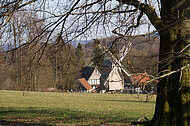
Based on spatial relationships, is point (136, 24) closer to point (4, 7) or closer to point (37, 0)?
point (37, 0)

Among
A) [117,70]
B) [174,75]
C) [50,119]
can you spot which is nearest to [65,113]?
[50,119]

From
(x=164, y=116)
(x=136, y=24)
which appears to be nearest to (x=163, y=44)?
(x=136, y=24)

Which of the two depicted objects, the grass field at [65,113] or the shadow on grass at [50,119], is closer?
the shadow on grass at [50,119]

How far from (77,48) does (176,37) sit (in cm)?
303

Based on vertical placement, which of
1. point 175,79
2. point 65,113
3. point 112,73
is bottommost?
point 65,113

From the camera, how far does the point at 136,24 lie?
20.2 feet

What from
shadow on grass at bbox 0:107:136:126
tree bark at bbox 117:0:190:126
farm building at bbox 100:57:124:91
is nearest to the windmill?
farm building at bbox 100:57:124:91

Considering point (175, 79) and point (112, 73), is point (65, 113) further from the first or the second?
point (175, 79)

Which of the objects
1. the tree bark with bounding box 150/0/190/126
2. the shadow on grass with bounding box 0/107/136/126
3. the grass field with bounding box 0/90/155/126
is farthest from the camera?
the grass field with bounding box 0/90/155/126

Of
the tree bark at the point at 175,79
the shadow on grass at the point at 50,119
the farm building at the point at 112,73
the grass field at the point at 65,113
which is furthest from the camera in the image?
the grass field at the point at 65,113

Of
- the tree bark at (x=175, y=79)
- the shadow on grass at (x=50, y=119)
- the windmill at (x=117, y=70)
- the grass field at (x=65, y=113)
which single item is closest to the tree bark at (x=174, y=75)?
the tree bark at (x=175, y=79)

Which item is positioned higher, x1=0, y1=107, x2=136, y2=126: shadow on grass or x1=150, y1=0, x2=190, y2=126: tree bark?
x1=150, y1=0, x2=190, y2=126: tree bark

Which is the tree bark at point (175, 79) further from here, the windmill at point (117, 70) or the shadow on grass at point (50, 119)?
the shadow on grass at point (50, 119)

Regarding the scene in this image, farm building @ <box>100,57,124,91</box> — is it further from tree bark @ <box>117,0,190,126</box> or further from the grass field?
the grass field
